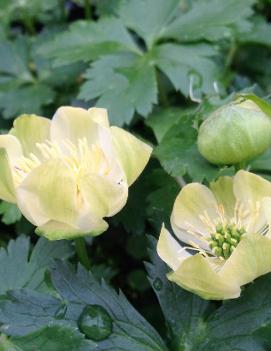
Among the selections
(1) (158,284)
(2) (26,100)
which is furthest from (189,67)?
(1) (158,284)

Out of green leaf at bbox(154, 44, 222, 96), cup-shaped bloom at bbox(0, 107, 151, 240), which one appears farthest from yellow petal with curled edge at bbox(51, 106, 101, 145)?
green leaf at bbox(154, 44, 222, 96)

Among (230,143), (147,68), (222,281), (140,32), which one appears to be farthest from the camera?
(140,32)

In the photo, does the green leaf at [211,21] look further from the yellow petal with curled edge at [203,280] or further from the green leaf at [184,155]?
the yellow petal with curled edge at [203,280]

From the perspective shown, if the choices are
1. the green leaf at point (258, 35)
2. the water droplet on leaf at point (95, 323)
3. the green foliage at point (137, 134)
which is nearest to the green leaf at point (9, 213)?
the green foliage at point (137, 134)

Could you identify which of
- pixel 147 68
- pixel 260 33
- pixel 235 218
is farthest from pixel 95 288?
pixel 260 33

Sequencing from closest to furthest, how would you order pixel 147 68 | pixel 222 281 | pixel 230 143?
1. pixel 222 281
2. pixel 230 143
3. pixel 147 68

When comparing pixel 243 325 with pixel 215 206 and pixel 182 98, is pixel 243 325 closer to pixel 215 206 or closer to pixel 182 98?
pixel 215 206

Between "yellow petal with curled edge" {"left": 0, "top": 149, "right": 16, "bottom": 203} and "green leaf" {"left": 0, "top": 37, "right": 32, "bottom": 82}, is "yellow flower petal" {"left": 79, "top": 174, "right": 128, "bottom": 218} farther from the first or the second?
"green leaf" {"left": 0, "top": 37, "right": 32, "bottom": 82}
